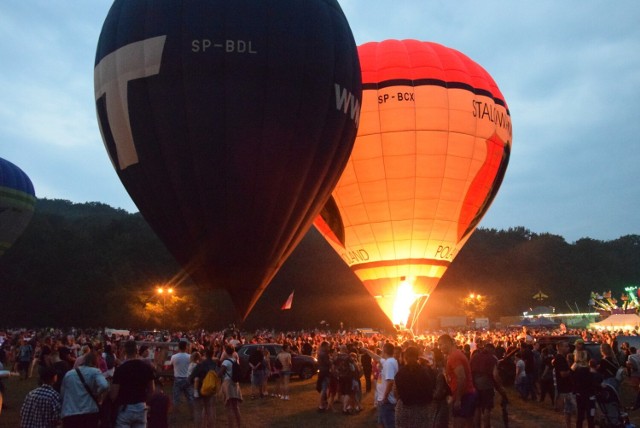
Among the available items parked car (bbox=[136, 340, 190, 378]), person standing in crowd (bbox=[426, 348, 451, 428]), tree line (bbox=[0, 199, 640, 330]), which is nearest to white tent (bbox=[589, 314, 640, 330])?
tree line (bbox=[0, 199, 640, 330])

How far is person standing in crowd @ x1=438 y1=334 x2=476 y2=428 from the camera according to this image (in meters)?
6.62

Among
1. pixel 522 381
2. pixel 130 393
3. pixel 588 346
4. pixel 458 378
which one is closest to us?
pixel 130 393

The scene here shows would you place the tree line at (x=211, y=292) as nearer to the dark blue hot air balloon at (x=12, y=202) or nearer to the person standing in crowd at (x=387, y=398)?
the dark blue hot air balloon at (x=12, y=202)

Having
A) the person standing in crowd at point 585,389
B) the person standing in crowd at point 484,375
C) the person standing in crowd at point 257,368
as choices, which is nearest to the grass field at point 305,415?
the person standing in crowd at point 257,368

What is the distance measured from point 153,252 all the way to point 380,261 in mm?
40860

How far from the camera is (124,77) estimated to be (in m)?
11.8

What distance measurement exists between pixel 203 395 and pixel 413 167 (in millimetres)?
12319

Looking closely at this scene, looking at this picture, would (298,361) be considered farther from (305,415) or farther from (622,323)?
(622,323)

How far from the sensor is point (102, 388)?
548cm

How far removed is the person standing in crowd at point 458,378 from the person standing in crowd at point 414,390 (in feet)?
3.03

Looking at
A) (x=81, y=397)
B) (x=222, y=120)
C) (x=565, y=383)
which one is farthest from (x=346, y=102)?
(x=81, y=397)

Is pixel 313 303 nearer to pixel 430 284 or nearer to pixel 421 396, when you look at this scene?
pixel 430 284

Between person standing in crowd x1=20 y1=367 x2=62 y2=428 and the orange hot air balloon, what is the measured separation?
1452cm

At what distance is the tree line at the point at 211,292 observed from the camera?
1943 inches
